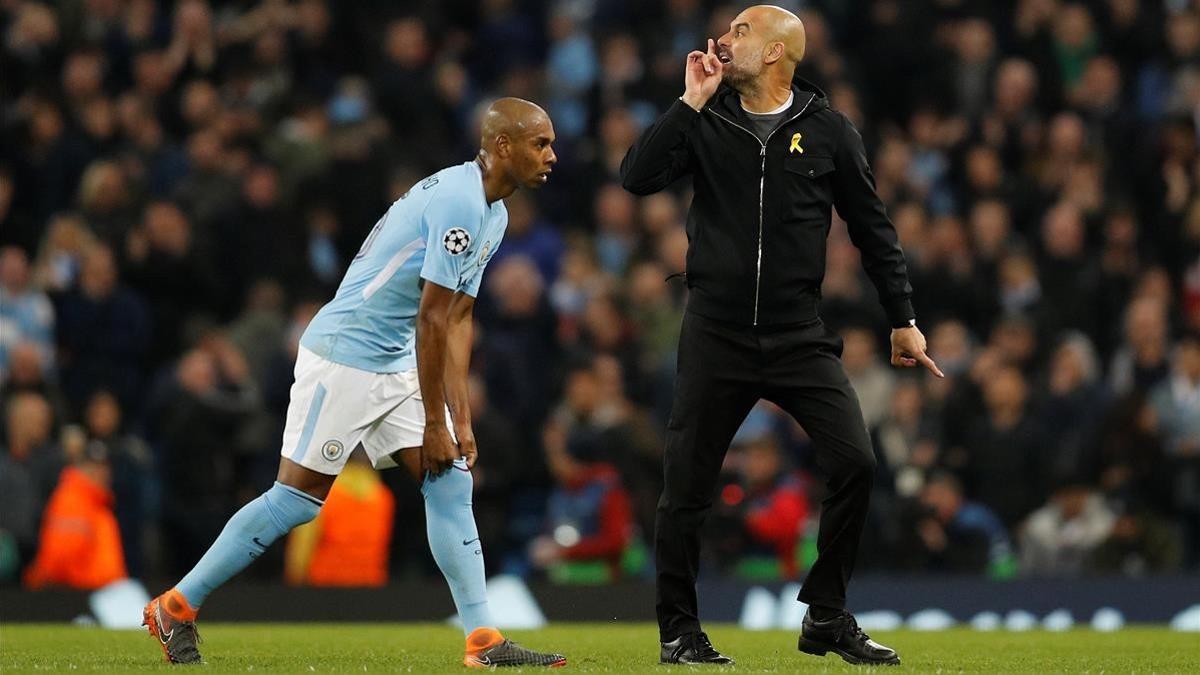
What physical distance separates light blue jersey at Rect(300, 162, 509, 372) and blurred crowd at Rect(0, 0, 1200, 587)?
17.7 ft

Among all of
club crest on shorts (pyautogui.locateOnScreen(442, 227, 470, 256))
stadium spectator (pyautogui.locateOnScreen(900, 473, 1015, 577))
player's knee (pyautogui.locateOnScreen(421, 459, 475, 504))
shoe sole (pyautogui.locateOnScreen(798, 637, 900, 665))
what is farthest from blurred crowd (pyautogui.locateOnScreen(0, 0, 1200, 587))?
club crest on shorts (pyautogui.locateOnScreen(442, 227, 470, 256))

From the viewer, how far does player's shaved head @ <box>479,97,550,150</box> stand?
7781mm

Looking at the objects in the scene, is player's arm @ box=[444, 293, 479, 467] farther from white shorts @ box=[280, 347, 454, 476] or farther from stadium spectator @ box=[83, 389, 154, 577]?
stadium spectator @ box=[83, 389, 154, 577]

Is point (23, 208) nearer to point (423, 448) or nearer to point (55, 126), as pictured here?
point (55, 126)

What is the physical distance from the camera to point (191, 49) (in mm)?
17234

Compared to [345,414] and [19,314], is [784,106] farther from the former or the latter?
[19,314]

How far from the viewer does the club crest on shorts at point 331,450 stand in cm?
777

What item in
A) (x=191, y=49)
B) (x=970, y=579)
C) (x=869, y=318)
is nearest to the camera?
(x=970, y=579)

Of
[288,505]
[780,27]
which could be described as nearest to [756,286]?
[780,27]

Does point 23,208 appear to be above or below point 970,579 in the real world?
above

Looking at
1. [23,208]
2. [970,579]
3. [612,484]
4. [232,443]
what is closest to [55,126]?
[23,208]

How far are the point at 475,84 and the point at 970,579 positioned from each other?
24.5 ft

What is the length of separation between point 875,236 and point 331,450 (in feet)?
7.64

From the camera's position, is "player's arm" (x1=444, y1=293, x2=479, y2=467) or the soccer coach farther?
the soccer coach
